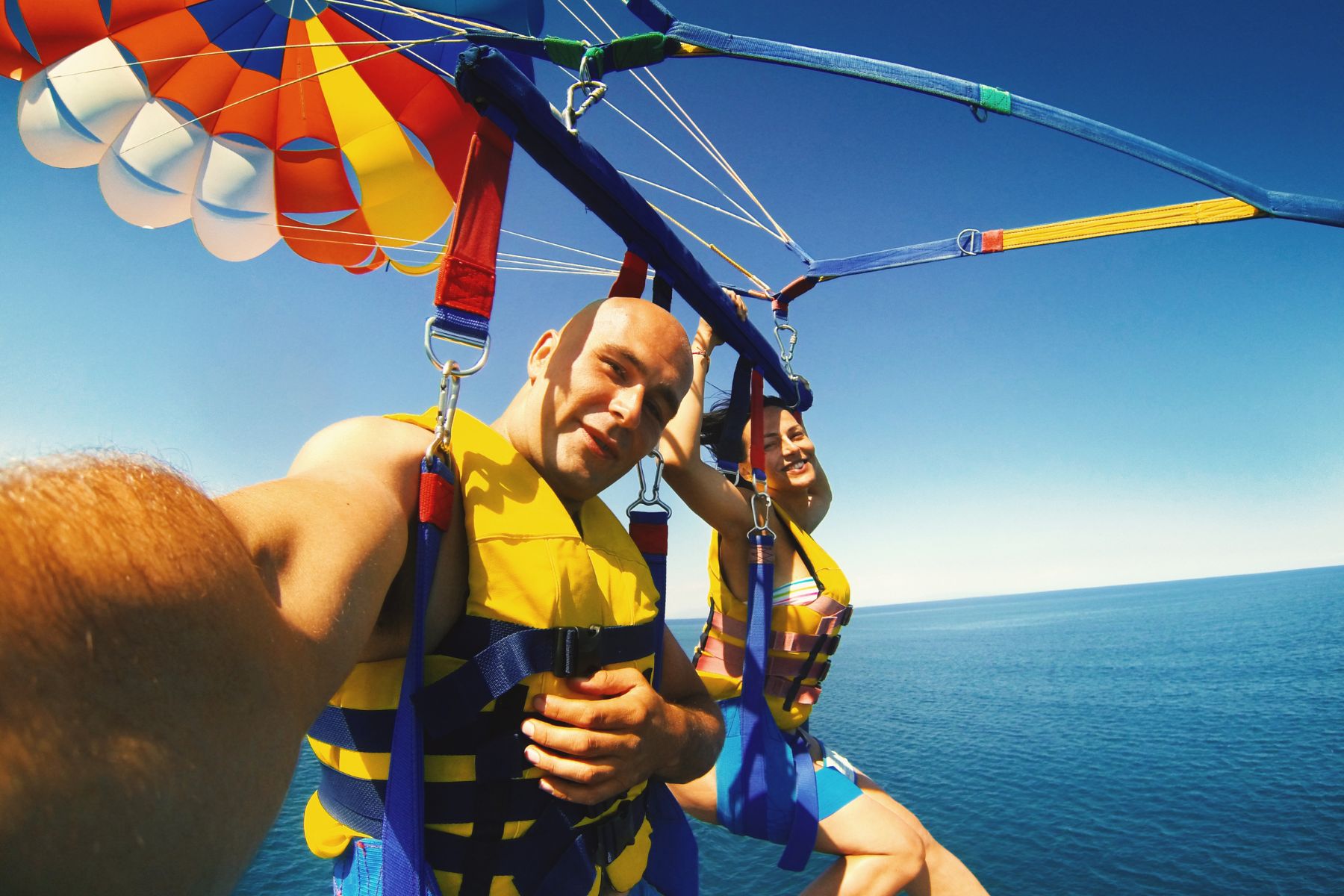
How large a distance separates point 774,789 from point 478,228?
315 cm

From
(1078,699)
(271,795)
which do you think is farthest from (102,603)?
(1078,699)

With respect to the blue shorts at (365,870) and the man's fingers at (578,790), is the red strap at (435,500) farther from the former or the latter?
the blue shorts at (365,870)

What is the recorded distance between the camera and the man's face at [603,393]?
71.8 inches

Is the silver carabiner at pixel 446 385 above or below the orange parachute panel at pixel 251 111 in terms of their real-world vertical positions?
below

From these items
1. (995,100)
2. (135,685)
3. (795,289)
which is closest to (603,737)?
(135,685)

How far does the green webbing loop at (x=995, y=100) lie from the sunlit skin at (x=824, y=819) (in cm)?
190

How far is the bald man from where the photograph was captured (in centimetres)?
42

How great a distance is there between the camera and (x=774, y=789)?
10.7 ft

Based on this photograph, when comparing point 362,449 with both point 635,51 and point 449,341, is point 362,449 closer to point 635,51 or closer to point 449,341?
point 449,341

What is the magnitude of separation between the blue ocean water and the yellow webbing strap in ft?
30.9

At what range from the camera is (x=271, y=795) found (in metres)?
0.61

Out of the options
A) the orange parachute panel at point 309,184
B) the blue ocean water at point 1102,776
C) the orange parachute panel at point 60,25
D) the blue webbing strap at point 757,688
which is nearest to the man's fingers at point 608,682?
the blue webbing strap at point 757,688

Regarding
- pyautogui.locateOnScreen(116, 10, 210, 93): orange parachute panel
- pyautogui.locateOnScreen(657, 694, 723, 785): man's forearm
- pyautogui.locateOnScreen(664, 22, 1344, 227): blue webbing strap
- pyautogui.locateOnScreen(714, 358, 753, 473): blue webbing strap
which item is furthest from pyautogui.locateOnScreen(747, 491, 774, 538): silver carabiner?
pyautogui.locateOnScreen(116, 10, 210, 93): orange parachute panel

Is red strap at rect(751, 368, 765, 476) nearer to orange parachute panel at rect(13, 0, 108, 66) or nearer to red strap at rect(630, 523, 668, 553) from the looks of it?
red strap at rect(630, 523, 668, 553)
